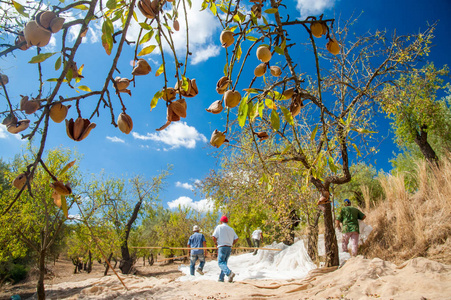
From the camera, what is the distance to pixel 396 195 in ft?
22.7

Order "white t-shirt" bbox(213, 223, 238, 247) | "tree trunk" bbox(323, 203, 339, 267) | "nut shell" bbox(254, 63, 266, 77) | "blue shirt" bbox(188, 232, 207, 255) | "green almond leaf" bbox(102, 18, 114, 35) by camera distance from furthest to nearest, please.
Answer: "blue shirt" bbox(188, 232, 207, 255) < "white t-shirt" bbox(213, 223, 238, 247) < "tree trunk" bbox(323, 203, 339, 267) < "nut shell" bbox(254, 63, 266, 77) < "green almond leaf" bbox(102, 18, 114, 35)

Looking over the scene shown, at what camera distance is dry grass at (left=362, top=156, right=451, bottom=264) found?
5.32 meters

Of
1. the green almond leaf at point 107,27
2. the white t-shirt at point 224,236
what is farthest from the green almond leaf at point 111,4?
the white t-shirt at point 224,236

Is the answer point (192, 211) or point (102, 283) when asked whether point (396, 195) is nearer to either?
point (102, 283)

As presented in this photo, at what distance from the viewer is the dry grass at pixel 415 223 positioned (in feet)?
17.5

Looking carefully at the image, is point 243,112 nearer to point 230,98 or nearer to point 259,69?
point 230,98

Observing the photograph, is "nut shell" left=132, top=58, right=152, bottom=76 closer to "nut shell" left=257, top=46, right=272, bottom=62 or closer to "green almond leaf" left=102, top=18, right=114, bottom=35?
"green almond leaf" left=102, top=18, right=114, bottom=35

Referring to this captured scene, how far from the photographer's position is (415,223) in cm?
581

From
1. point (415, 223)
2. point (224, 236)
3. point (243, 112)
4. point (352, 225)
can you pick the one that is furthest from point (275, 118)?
point (415, 223)

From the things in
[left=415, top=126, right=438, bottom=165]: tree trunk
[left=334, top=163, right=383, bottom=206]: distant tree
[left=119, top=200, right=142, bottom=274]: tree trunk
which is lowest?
[left=119, top=200, right=142, bottom=274]: tree trunk

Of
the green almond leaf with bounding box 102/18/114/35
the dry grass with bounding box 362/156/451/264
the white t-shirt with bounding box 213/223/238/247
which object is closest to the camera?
the green almond leaf with bounding box 102/18/114/35

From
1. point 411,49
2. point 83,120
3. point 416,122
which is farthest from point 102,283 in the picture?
point 416,122

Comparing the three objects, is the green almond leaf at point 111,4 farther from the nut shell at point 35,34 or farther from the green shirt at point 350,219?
the green shirt at point 350,219

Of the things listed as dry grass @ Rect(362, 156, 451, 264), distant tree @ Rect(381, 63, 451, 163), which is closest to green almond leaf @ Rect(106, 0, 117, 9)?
dry grass @ Rect(362, 156, 451, 264)
